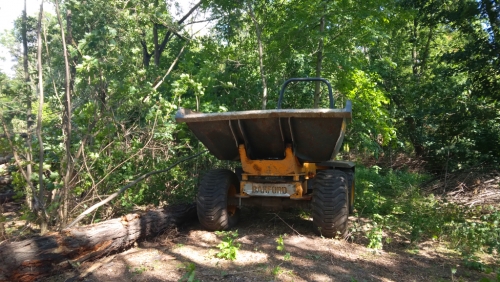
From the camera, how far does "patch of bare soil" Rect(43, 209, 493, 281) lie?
13.3 ft

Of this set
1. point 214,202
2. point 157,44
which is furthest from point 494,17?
point 157,44

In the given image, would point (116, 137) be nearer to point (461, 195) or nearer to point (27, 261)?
point (27, 261)

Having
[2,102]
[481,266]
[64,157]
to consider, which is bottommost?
[481,266]

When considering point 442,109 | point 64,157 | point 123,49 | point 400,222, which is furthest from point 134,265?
point 442,109

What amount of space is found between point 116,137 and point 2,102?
1.60m

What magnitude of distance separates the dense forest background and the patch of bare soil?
1.21m

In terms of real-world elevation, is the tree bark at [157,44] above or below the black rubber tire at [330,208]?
above

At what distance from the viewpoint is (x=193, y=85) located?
6.73m

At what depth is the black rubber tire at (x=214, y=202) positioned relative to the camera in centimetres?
564

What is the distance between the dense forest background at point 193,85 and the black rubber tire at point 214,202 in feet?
4.03

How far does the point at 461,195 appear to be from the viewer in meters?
8.22

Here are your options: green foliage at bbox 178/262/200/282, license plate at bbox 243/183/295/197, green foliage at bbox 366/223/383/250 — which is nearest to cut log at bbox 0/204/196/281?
green foliage at bbox 178/262/200/282

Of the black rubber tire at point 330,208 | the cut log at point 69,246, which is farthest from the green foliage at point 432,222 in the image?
the cut log at point 69,246

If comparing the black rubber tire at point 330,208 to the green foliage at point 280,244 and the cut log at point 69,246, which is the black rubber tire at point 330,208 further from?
the cut log at point 69,246
